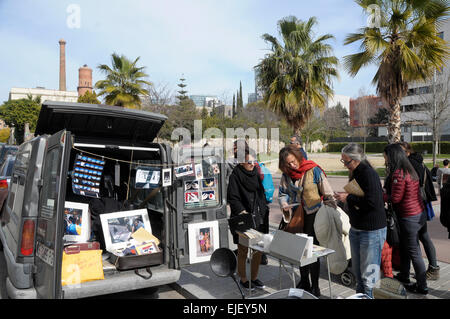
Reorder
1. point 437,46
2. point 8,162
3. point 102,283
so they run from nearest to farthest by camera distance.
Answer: point 102,283
point 8,162
point 437,46

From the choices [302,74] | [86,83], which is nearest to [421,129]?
[302,74]

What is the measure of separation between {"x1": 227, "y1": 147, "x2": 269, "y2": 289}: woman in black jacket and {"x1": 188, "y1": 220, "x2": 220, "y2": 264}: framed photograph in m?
0.32

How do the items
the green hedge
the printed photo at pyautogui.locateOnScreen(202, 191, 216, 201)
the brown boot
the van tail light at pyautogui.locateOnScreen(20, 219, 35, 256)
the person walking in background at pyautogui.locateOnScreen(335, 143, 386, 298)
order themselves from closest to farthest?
the van tail light at pyautogui.locateOnScreen(20, 219, 35, 256), the person walking in background at pyautogui.locateOnScreen(335, 143, 386, 298), the printed photo at pyautogui.locateOnScreen(202, 191, 216, 201), the brown boot, the green hedge

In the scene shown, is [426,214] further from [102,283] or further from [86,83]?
[86,83]

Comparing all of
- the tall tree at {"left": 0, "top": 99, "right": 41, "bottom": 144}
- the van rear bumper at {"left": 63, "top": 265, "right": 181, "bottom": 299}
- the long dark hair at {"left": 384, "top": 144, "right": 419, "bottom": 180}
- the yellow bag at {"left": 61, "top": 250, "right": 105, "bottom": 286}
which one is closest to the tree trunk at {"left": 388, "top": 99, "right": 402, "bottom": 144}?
the long dark hair at {"left": 384, "top": 144, "right": 419, "bottom": 180}

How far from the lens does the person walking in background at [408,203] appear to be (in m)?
3.99

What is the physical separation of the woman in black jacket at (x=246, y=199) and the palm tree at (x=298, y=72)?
10674mm

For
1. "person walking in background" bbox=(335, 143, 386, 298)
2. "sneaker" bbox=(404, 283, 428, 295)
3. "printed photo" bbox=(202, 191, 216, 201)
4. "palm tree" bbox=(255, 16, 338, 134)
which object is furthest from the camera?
"palm tree" bbox=(255, 16, 338, 134)

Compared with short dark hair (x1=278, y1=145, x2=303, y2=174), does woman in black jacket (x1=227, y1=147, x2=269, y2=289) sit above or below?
below

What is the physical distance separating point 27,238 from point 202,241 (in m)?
1.91

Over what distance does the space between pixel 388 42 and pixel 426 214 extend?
8174 mm

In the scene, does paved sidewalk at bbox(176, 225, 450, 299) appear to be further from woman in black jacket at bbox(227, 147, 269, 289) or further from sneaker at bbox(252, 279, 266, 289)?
woman in black jacket at bbox(227, 147, 269, 289)

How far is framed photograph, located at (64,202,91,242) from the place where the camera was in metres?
4.29

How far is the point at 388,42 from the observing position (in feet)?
35.3
